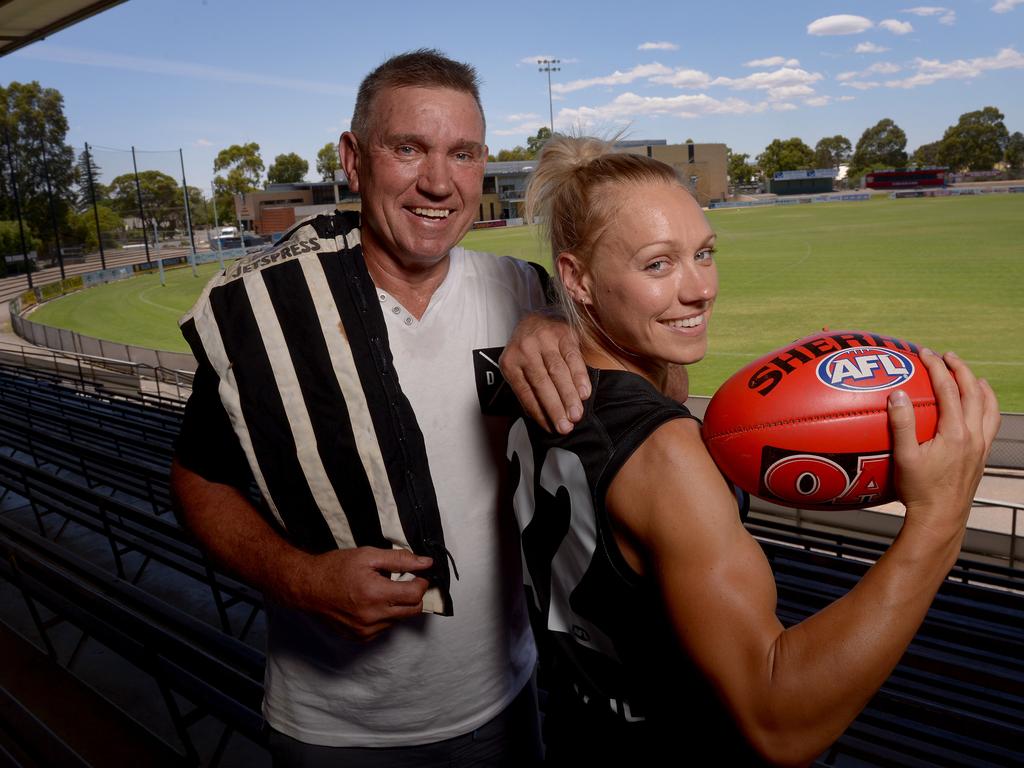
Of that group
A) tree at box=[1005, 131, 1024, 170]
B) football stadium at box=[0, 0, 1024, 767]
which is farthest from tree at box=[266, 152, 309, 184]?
football stadium at box=[0, 0, 1024, 767]

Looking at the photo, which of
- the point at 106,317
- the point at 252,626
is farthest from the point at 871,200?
the point at 252,626

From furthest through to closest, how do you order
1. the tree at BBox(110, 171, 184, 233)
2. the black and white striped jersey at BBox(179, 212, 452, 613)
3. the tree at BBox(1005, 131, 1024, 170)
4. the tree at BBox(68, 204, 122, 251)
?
the tree at BBox(1005, 131, 1024, 170), the tree at BBox(110, 171, 184, 233), the tree at BBox(68, 204, 122, 251), the black and white striped jersey at BBox(179, 212, 452, 613)

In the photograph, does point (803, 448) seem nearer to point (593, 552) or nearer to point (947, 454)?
point (947, 454)

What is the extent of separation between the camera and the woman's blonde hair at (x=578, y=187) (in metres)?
1.13

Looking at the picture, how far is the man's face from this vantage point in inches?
59.0

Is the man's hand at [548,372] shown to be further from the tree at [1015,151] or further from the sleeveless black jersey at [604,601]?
the tree at [1015,151]

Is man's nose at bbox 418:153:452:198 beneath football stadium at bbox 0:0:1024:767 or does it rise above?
above

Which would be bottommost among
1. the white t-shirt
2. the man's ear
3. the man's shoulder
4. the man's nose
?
the white t-shirt

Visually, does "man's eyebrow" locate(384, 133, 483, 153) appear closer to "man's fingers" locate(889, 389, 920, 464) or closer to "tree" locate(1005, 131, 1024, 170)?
"man's fingers" locate(889, 389, 920, 464)

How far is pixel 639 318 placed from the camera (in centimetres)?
112

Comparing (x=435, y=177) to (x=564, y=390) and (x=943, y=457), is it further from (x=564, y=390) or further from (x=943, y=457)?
(x=943, y=457)

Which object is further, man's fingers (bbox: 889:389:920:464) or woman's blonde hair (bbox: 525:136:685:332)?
woman's blonde hair (bbox: 525:136:685:332)

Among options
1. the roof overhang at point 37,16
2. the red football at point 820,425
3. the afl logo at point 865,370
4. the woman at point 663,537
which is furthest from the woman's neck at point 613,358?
the roof overhang at point 37,16

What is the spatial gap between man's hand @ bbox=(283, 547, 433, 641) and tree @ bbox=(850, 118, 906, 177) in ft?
307
